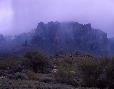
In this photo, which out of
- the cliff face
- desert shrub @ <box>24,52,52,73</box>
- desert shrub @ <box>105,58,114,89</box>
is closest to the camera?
desert shrub @ <box>105,58,114,89</box>

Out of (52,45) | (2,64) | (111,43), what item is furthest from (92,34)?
(2,64)

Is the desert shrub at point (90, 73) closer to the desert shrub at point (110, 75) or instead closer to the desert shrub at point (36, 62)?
the desert shrub at point (110, 75)

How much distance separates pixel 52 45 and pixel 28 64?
115 meters

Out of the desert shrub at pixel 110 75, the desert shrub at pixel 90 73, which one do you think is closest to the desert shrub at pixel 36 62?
the desert shrub at pixel 90 73

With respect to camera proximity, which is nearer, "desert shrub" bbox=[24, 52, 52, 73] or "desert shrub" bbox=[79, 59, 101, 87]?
"desert shrub" bbox=[79, 59, 101, 87]

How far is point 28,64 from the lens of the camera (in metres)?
69.3

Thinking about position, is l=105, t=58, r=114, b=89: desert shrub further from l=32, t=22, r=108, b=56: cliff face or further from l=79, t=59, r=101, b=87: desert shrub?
l=32, t=22, r=108, b=56: cliff face

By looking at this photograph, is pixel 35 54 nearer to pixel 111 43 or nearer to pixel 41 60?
pixel 41 60

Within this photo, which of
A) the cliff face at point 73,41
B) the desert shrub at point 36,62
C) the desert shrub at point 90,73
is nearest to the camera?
the desert shrub at point 90,73

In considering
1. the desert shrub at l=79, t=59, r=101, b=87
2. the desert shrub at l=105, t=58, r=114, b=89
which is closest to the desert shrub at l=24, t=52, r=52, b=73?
the desert shrub at l=79, t=59, r=101, b=87

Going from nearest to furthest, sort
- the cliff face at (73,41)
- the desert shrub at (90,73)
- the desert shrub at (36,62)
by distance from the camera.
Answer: the desert shrub at (90,73) < the desert shrub at (36,62) < the cliff face at (73,41)

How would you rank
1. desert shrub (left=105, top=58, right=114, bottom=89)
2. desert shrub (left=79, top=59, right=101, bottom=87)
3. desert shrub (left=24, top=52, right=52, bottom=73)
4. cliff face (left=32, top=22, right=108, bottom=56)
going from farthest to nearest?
1. cliff face (left=32, top=22, right=108, bottom=56)
2. desert shrub (left=24, top=52, right=52, bottom=73)
3. desert shrub (left=79, top=59, right=101, bottom=87)
4. desert shrub (left=105, top=58, right=114, bottom=89)

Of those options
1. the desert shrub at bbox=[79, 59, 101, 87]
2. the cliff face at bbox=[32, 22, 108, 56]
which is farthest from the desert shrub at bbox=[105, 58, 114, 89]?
the cliff face at bbox=[32, 22, 108, 56]

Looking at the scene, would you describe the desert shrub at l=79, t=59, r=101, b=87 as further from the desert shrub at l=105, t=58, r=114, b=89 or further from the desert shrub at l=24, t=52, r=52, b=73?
the desert shrub at l=24, t=52, r=52, b=73
